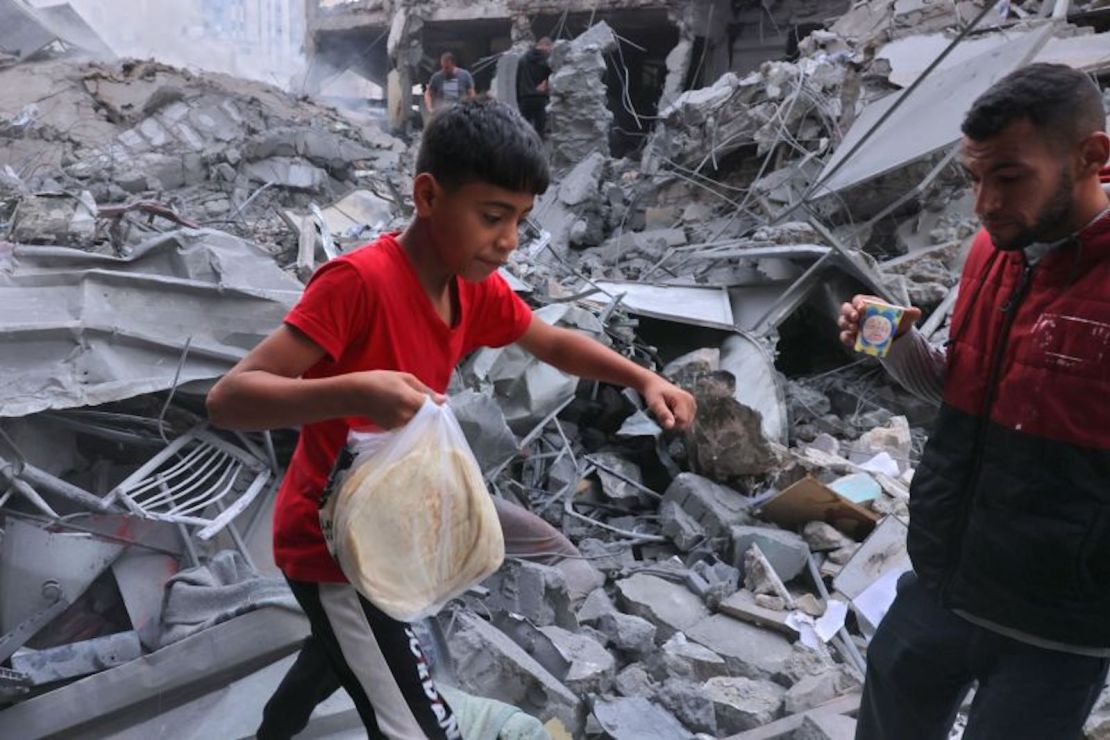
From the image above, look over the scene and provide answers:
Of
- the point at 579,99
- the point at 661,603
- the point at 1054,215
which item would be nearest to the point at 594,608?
the point at 661,603

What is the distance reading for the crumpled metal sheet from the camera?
2877 mm

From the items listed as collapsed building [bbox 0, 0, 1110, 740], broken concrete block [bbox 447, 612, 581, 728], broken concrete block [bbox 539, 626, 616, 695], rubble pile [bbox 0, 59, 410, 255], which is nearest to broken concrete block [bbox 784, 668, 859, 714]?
collapsed building [bbox 0, 0, 1110, 740]

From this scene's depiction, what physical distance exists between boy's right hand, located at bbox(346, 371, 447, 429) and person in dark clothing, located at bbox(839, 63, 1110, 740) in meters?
1.05

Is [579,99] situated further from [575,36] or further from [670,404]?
[670,404]

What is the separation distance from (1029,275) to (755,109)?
24.1 feet

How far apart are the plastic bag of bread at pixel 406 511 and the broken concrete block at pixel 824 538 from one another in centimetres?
267

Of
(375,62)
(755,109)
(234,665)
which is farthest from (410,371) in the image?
(375,62)

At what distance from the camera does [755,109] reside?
836 centimetres

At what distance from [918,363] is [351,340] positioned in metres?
1.18

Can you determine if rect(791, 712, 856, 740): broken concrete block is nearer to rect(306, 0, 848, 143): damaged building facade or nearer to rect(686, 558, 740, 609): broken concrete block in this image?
rect(686, 558, 740, 609): broken concrete block

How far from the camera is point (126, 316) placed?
320 cm

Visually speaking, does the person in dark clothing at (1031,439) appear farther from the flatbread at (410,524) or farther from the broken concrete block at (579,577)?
the broken concrete block at (579,577)

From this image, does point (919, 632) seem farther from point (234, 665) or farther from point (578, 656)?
point (234, 665)

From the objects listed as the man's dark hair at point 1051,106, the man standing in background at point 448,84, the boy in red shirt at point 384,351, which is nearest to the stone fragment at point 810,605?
the boy in red shirt at point 384,351
